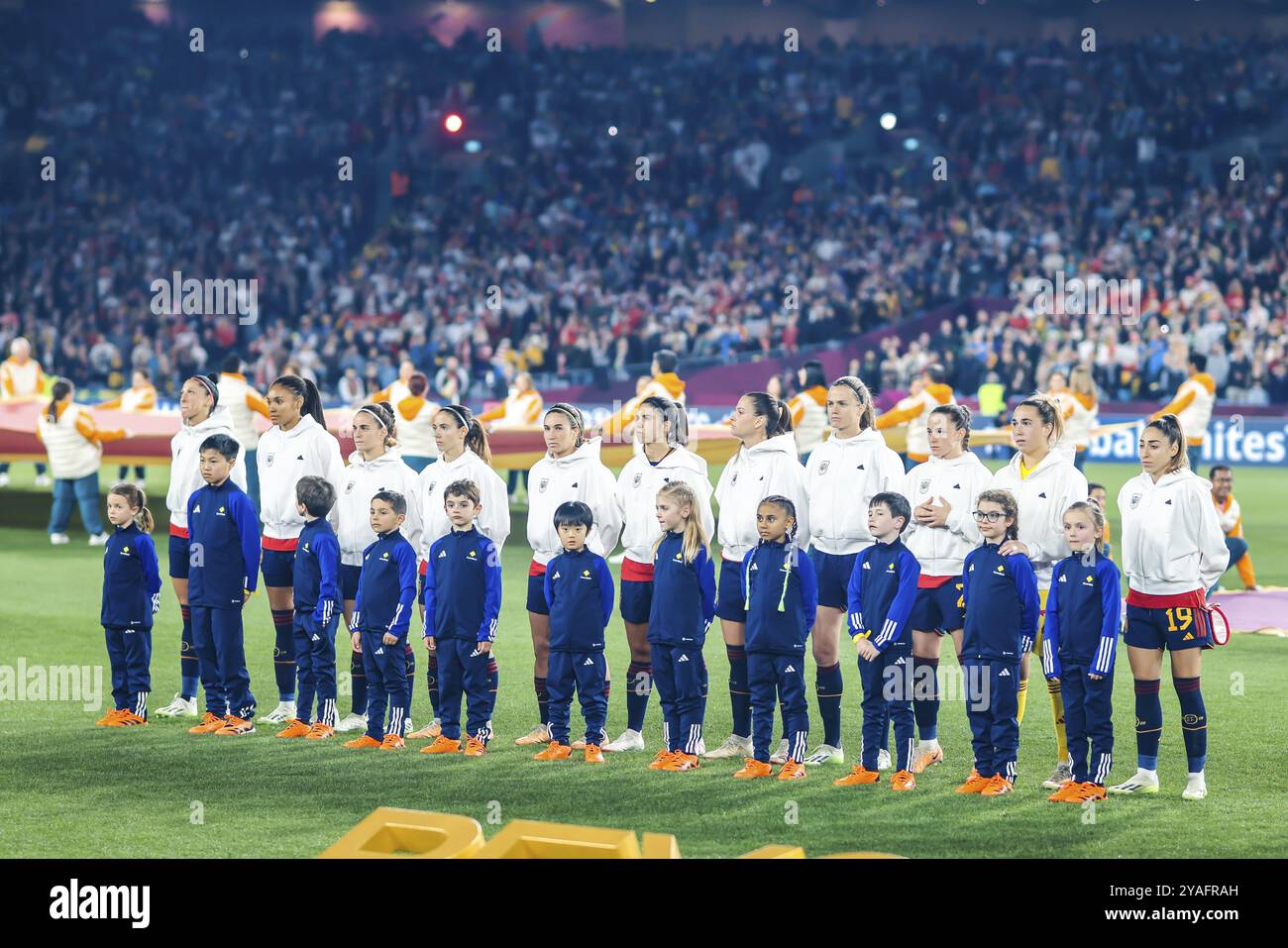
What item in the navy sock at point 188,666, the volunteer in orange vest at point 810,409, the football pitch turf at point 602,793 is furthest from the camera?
the volunteer in orange vest at point 810,409

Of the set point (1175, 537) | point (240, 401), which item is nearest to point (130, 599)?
point (1175, 537)

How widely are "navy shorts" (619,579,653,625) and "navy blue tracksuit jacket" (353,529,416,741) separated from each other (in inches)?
45.0

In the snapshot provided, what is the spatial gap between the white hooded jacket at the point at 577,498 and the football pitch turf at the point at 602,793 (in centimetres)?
114

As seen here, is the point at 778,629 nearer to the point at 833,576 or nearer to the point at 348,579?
the point at 833,576

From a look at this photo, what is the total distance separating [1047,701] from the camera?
1036 cm

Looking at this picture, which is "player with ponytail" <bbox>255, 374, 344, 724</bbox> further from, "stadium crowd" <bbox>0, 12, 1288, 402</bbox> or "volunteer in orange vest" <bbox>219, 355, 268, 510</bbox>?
"stadium crowd" <bbox>0, 12, 1288, 402</bbox>

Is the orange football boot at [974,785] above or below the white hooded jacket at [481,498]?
below

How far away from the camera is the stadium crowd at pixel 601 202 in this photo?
30906 millimetres

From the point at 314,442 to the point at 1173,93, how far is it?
30097 mm

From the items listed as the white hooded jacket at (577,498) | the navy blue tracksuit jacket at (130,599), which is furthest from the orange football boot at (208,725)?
the white hooded jacket at (577,498)

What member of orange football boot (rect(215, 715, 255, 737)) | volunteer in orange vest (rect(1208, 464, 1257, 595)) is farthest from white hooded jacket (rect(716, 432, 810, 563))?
volunteer in orange vest (rect(1208, 464, 1257, 595))

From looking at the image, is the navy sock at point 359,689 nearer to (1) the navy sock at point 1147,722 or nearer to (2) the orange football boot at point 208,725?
(2) the orange football boot at point 208,725

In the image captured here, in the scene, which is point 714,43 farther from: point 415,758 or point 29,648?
point 415,758
